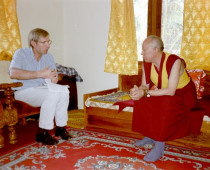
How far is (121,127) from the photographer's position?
2.66 meters

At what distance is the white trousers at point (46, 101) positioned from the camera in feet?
7.45

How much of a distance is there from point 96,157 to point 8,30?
7.16ft

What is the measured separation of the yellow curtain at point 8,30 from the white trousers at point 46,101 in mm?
1102

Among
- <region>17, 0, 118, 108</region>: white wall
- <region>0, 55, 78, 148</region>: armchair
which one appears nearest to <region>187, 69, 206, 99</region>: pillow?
<region>17, 0, 118, 108</region>: white wall

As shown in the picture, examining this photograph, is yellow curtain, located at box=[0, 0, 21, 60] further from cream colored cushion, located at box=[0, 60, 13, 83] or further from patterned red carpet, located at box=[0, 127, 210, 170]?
patterned red carpet, located at box=[0, 127, 210, 170]

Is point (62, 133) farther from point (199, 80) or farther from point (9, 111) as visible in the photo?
point (199, 80)

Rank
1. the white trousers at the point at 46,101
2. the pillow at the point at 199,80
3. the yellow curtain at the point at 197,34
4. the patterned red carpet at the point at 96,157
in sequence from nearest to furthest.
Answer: the patterned red carpet at the point at 96,157 < the white trousers at the point at 46,101 < the pillow at the point at 199,80 < the yellow curtain at the point at 197,34

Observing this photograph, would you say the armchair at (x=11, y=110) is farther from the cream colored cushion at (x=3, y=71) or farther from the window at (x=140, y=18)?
the window at (x=140, y=18)

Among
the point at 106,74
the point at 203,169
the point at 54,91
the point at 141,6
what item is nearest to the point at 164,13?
the point at 141,6

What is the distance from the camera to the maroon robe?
193 cm

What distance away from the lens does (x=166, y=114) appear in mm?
1921

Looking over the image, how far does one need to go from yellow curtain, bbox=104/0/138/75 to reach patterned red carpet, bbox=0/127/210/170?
1355 millimetres

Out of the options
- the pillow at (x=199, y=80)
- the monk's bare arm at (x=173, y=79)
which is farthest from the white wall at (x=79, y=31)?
the monk's bare arm at (x=173, y=79)

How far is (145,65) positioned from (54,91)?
0.91 meters
